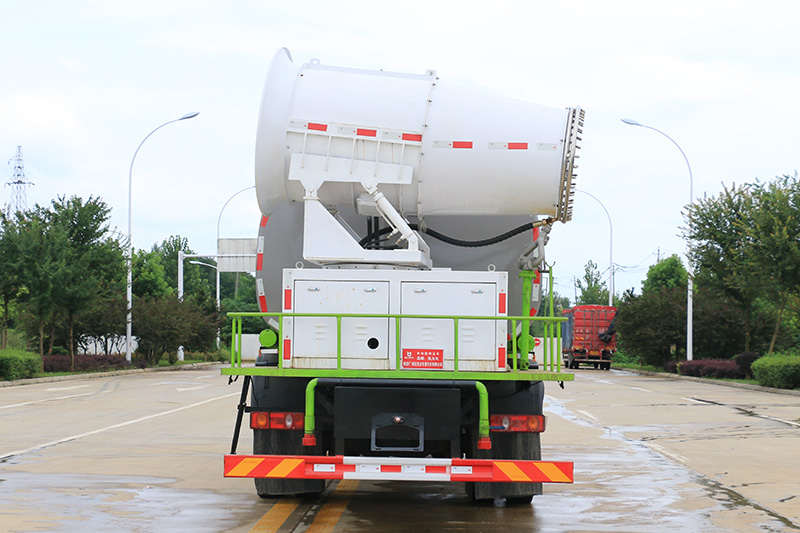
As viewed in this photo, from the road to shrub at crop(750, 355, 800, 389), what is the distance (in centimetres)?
1182

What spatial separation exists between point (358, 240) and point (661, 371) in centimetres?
4189

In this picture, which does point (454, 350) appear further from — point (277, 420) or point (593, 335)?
point (593, 335)

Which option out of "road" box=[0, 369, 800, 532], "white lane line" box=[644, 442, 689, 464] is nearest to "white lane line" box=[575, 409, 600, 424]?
"road" box=[0, 369, 800, 532]

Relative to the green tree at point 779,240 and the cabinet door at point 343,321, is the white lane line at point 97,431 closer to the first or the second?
the cabinet door at point 343,321

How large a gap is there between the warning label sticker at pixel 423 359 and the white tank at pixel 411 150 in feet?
4.69

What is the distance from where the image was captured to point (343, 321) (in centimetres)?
853

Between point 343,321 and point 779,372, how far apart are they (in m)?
27.2

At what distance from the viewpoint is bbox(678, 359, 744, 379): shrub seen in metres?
39.8

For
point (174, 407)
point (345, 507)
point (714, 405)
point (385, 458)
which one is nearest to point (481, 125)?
point (385, 458)

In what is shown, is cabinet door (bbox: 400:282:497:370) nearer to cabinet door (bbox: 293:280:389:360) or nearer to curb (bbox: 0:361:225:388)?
cabinet door (bbox: 293:280:389:360)

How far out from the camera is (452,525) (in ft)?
28.6

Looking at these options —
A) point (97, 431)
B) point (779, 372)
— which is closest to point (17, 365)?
point (97, 431)

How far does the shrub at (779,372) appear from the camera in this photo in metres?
32.2

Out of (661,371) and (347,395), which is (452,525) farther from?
(661,371)
